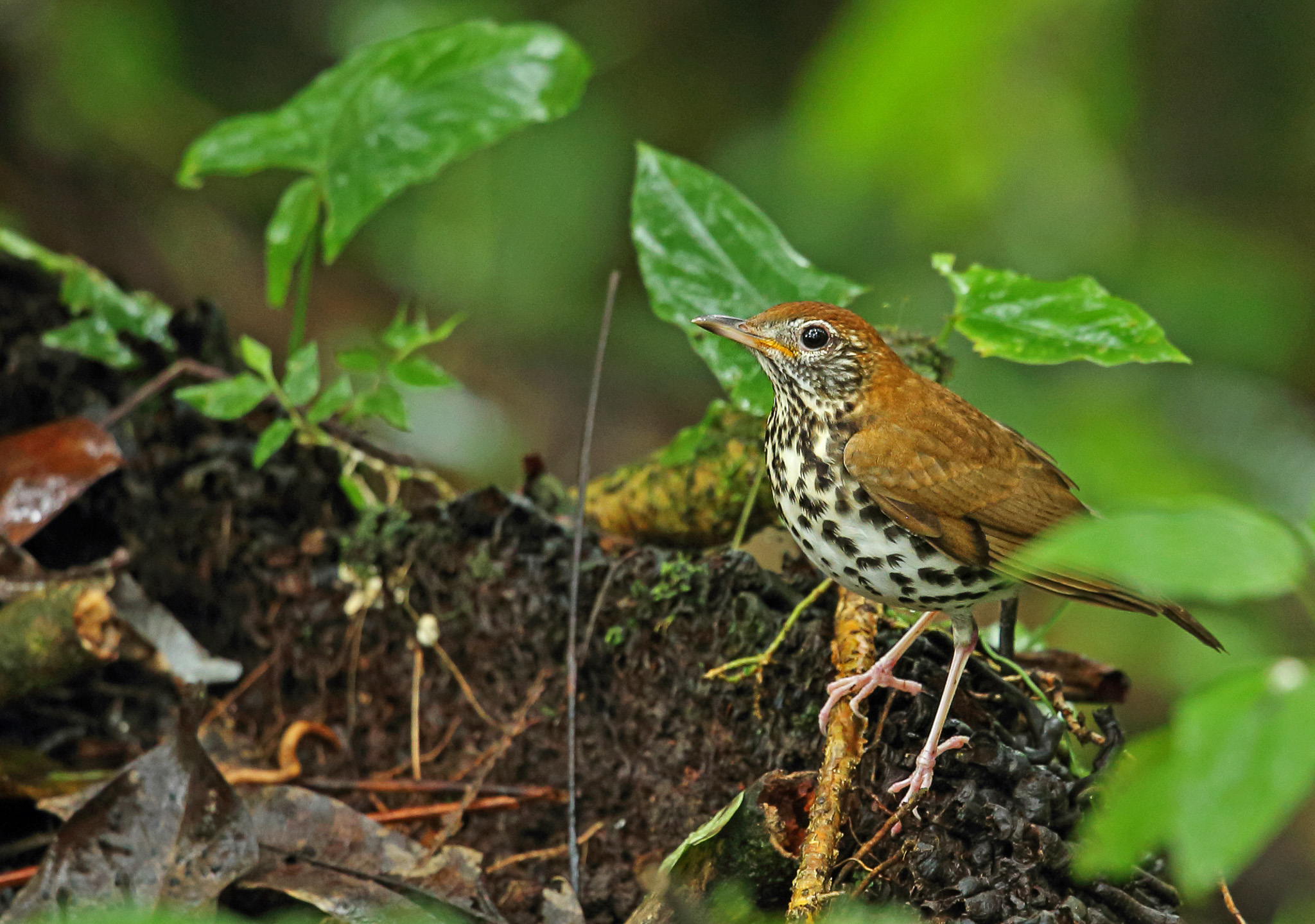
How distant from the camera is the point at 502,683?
285cm

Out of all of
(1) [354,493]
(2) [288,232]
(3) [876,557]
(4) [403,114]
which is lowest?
(1) [354,493]

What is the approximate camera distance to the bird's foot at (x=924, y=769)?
6.76ft

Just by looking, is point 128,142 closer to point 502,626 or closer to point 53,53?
point 53,53

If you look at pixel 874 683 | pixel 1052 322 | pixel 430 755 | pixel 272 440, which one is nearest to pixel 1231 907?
pixel 874 683

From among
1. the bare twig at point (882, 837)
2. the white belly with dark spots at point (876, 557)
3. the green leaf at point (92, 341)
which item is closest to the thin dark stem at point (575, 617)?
the white belly with dark spots at point (876, 557)

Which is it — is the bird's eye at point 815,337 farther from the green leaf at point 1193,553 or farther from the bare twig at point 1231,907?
the green leaf at point 1193,553

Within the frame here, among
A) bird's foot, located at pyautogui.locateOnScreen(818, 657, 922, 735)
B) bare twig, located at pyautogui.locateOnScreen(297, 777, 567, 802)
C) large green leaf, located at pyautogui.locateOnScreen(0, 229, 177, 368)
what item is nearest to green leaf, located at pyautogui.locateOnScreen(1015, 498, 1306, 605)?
bird's foot, located at pyautogui.locateOnScreen(818, 657, 922, 735)

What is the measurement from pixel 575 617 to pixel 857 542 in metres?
0.73

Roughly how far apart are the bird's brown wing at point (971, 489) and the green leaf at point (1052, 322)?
0.26 metres

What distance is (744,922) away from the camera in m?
1.98

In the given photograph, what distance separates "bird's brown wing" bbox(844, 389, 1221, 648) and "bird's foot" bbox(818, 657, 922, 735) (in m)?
0.28

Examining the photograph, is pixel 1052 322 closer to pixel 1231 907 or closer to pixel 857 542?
pixel 857 542

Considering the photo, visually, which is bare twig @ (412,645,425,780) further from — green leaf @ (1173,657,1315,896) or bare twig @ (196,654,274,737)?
green leaf @ (1173,657,1315,896)

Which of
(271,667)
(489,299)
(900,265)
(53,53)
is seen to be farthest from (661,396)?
(271,667)
